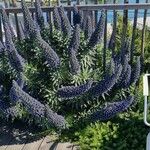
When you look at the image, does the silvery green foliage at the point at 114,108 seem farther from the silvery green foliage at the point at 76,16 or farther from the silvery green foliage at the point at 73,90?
the silvery green foliage at the point at 76,16

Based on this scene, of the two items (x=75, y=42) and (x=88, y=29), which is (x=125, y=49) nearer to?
(x=88, y=29)

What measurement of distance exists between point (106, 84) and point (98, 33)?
496 millimetres

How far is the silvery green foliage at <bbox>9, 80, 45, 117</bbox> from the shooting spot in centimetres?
340

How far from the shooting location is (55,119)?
11.8 ft

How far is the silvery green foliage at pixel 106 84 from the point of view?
3.60 m

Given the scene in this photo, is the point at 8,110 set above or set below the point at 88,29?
below

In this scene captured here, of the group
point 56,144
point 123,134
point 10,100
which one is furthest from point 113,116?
point 10,100

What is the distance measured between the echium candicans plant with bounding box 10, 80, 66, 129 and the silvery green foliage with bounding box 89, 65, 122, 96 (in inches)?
16.6

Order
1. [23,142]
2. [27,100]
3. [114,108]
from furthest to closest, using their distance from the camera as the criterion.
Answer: [23,142], [114,108], [27,100]

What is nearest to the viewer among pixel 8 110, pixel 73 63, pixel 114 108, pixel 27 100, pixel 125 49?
pixel 27 100

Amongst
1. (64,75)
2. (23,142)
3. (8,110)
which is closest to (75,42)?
(64,75)

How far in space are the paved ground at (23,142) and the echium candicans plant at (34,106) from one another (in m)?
0.24

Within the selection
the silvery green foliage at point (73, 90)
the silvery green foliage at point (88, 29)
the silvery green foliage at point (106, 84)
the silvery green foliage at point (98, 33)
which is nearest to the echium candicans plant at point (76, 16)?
the silvery green foliage at point (88, 29)

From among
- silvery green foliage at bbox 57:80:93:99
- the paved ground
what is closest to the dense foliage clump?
silvery green foliage at bbox 57:80:93:99
